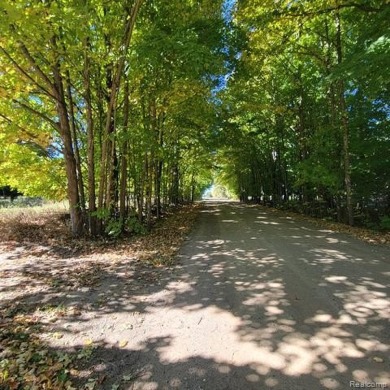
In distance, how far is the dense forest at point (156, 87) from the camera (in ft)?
28.1

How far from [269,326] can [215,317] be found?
2.40 feet

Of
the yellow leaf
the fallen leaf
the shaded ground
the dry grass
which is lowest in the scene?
the yellow leaf

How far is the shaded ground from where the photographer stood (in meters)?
3.13

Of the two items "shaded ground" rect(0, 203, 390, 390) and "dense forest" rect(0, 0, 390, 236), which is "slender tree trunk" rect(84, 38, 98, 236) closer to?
"dense forest" rect(0, 0, 390, 236)

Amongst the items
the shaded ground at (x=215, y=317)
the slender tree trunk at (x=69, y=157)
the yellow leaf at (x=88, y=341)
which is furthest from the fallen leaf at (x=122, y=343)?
the slender tree trunk at (x=69, y=157)

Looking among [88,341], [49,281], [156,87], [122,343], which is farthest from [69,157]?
[122,343]

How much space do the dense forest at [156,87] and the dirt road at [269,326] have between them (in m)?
5.11

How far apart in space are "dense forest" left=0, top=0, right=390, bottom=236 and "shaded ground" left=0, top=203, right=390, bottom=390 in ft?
14.8

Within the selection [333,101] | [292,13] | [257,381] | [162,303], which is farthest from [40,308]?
[333,101]

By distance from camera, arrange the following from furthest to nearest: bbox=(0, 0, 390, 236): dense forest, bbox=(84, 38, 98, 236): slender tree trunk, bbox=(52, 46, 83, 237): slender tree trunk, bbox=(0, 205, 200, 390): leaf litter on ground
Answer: bbox=(84, 38, 98, 236): slender tree trunk → bbox=(52, 46, 83, 237): slender tree trunk → bbox=(0, 0, 390, 236): dense forest → bbox=(0, 205, 200, 390): leaf litter on ground

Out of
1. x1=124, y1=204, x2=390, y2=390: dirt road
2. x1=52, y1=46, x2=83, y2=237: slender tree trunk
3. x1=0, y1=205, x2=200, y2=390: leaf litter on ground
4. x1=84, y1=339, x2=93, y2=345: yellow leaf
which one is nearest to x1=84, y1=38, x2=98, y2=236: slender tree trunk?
x1=52, y1=46, x2=83, y2=237: slender tree trunk

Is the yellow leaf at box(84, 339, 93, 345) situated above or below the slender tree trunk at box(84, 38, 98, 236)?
below

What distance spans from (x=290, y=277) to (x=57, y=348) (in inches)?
155

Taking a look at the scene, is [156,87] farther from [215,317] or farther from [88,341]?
[88,341]
